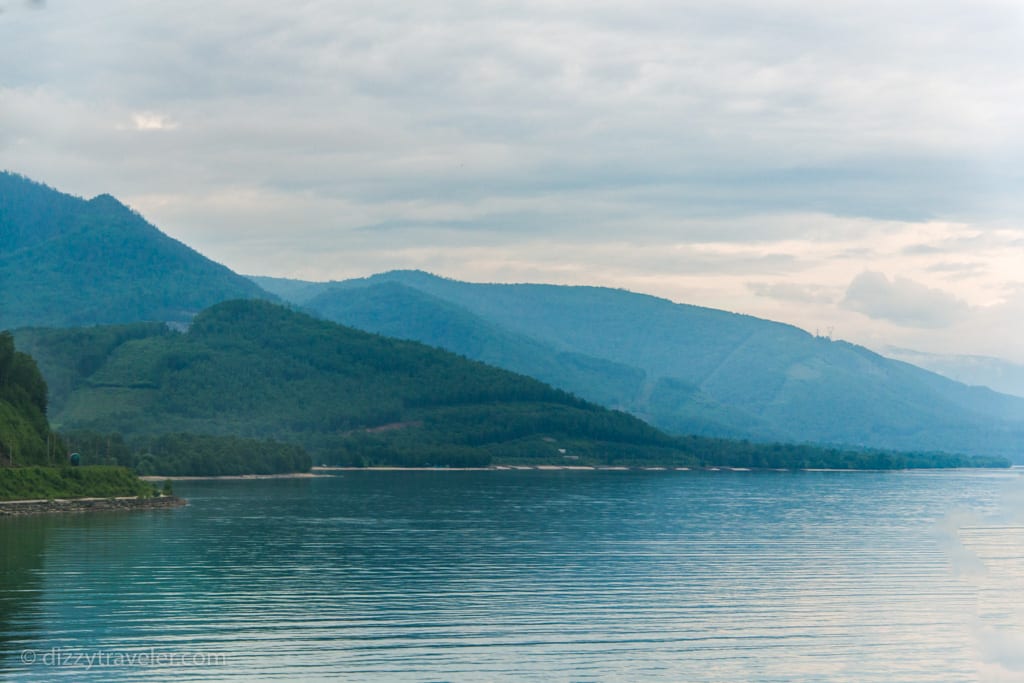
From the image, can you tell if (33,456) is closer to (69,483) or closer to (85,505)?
(69,483)

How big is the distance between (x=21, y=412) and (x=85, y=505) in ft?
68.8

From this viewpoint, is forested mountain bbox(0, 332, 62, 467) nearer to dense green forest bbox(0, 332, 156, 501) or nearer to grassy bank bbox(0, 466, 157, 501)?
dense green forest bbox(0, 332, 156, 501)

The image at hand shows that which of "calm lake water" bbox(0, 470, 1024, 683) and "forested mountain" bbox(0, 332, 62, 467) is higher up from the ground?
"forested mountain" bbox(0, 332, 62, 467)

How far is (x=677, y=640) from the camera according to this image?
78062 millimetres

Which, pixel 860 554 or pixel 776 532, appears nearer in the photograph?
pixel 860 554

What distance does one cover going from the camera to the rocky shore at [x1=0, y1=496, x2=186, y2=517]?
6166 inches

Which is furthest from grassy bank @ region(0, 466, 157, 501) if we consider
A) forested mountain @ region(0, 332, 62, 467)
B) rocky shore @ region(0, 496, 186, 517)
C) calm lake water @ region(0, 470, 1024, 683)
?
calm lake water @ region(0, 470, 1024, 683)

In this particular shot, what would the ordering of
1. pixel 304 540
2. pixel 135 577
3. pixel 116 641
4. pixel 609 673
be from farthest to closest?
pixel 304 540 < pixel 135 577 < pixel 116 641 < pixel 609 673

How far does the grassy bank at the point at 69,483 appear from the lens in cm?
16050

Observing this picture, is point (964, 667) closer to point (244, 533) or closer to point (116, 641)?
point (116, 641)

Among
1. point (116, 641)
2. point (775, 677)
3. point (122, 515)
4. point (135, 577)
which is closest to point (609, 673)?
point (775, 677)

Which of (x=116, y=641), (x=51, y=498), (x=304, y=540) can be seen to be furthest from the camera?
(x=51, y=498)

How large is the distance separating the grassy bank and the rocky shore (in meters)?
1.10

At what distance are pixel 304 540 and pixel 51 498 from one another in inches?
1720
